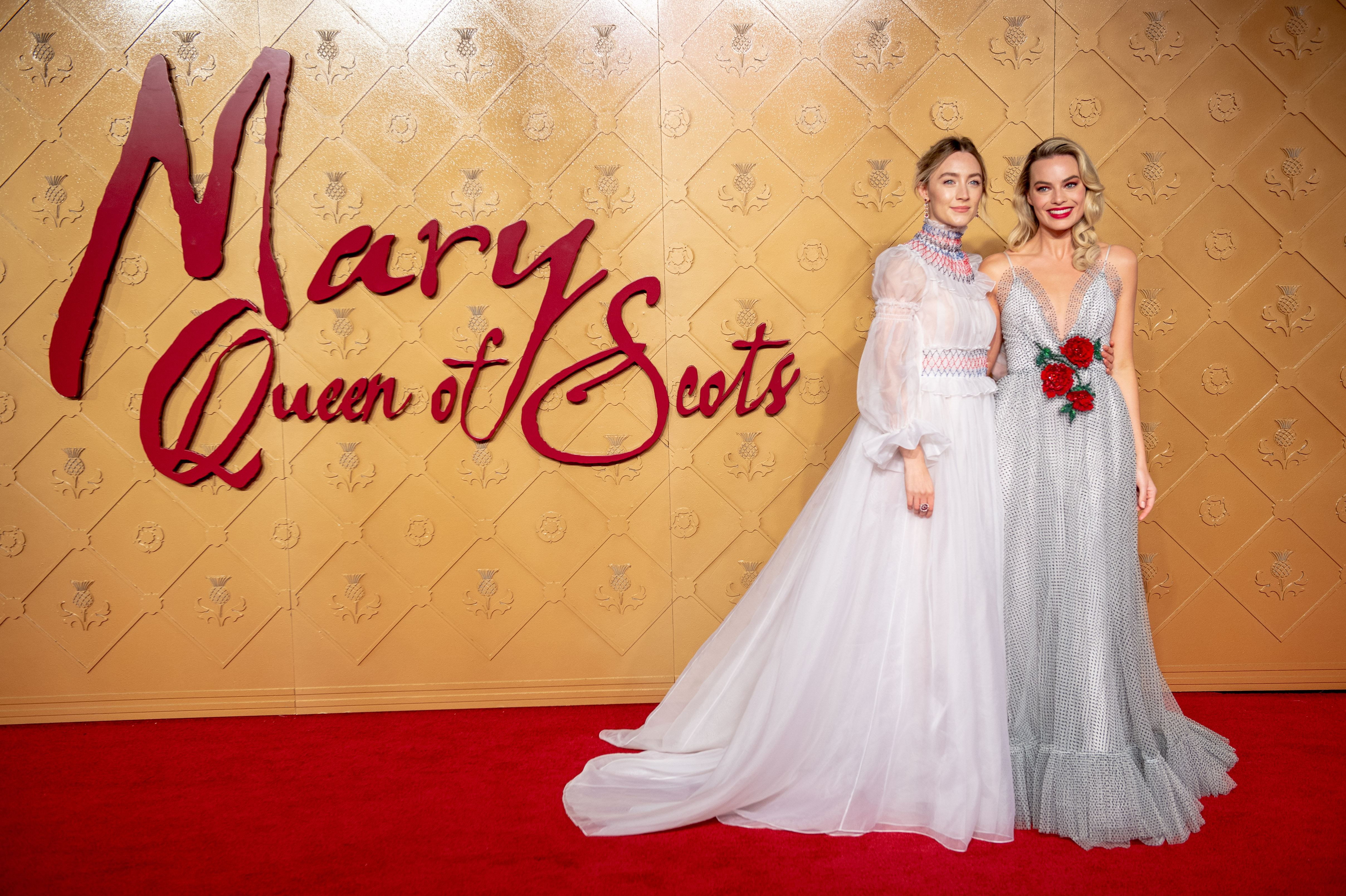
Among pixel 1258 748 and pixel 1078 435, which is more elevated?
pixel 1078 435

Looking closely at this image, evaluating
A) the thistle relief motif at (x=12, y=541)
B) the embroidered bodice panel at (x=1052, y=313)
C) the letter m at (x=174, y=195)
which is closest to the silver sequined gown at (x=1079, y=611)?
the embroidered bodice panel at (x=1052, y=313)

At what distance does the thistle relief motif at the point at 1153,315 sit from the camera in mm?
3227

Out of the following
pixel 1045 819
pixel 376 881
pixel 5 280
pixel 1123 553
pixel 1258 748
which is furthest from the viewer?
pixel 5 280

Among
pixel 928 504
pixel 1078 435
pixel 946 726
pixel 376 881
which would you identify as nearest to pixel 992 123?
pixel 1078 435

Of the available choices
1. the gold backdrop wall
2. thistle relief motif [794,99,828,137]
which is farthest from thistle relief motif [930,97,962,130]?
thistle relief motif [794,99,828,137]

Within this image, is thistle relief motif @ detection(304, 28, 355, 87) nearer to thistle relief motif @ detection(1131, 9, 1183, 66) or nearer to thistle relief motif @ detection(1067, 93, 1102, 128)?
thistle relief motif @ detection(1067, 93, 1102, 128)

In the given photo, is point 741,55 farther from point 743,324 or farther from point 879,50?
point 743,324

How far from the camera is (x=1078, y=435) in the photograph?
2.49 m

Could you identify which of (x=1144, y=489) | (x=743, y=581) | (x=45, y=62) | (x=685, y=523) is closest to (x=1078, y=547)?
(x=1144, y=489)

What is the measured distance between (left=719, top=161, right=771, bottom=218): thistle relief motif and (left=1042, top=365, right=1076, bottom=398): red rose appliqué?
4.06 ft

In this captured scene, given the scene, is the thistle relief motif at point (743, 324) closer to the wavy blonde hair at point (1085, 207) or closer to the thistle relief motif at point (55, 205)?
the wavy blonde hair at point (1085, 207)

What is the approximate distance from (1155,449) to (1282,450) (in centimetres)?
48

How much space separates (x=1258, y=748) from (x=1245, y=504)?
3.14 feet

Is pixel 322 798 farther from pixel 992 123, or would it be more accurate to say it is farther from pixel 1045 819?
pixel 992 123
